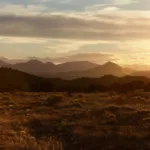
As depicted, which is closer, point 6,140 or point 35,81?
point 6,140

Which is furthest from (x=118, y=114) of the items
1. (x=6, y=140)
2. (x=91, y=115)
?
(x=6, y=140)

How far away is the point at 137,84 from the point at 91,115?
64.5 m

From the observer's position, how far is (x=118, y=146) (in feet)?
54.5

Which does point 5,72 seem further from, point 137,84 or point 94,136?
point 94,136

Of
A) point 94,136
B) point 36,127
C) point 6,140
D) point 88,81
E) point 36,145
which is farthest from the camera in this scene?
point 88,81

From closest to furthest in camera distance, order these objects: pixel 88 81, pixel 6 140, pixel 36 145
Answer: pixel 36 145
pixel 6 140
pixel 88 81

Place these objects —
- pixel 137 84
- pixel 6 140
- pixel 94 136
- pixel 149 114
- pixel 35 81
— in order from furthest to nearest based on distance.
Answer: pixel 35 81
pixel 137 84
pixel 149 114
pixel 94 136
pixel 6 140

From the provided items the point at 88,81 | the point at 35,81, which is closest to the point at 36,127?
the point at 35,81

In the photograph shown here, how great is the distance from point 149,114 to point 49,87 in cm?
6873

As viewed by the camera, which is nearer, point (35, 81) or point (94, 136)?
point (94, 136)

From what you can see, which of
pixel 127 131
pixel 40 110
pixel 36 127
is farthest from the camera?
pixel 40 110

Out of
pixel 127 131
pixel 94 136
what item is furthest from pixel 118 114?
pixel 94 136

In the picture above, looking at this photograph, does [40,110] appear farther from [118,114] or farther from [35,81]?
[35,81]

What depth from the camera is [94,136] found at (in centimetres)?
1819
